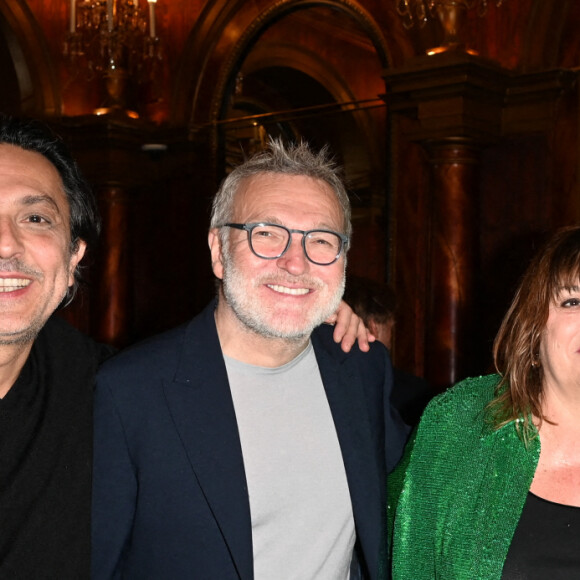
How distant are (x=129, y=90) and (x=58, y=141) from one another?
6.17 metres

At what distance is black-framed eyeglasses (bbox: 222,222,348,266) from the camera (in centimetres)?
235

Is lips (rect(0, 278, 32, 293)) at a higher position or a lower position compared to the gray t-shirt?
higher

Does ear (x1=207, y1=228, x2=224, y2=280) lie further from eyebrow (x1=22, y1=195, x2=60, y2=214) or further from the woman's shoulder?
the woman's shoulder

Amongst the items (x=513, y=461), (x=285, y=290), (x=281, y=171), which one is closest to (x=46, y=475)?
(x=285, y=290)

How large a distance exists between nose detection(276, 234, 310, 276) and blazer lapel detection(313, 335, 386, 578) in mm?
318

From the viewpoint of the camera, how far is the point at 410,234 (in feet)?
21.2

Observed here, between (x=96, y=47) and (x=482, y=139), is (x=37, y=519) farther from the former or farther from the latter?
(x=96, y=47)

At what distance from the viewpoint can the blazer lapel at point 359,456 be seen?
7.51 ft

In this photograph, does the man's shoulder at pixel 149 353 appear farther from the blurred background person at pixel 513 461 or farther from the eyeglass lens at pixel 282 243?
the blurred background person at pixel 513 461

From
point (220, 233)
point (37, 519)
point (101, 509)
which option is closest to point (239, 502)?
point (101, 509)

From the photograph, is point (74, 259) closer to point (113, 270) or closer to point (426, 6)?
point (426, 6)

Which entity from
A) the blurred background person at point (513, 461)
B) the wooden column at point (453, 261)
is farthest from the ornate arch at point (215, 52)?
the blurred background person at point (513, 461)

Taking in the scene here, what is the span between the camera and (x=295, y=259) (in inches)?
91.0

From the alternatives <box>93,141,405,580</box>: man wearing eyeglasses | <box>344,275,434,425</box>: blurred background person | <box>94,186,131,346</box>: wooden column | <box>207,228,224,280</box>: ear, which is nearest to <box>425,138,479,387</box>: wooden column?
<box>344,275,434,425</box>: blurred background person
